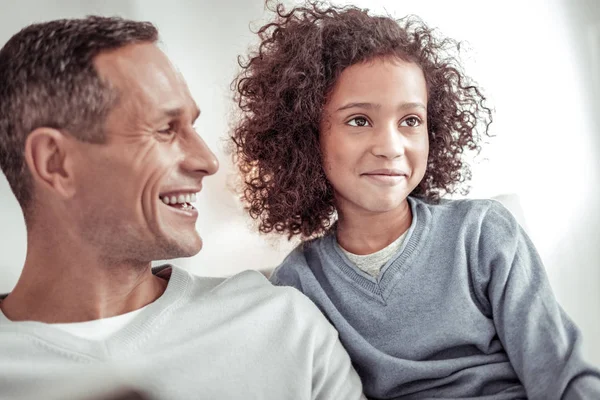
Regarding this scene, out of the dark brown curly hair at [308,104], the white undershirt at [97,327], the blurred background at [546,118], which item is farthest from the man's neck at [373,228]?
the white undershirt at [97,327]

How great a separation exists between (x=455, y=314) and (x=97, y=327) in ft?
2.19

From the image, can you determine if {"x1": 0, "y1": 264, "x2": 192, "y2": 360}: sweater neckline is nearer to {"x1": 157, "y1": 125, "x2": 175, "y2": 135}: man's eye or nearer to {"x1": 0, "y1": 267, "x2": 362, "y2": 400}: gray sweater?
{"x1": 0, "y1": 267, "x2": 362, "y2": 400}: gray sweater

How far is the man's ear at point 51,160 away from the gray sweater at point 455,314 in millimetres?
547

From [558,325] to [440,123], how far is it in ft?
1.81

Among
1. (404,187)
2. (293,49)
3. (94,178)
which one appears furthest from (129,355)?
(293,49)

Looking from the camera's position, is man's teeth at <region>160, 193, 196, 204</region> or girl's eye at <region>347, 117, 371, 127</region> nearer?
man's teeth at <region>160, 193, 196, 204</region>

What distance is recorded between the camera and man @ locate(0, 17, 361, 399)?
3.78ft

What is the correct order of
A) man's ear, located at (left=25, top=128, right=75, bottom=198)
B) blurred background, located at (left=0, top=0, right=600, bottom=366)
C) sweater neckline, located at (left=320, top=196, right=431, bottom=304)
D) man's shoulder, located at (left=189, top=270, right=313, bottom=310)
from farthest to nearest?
blurred background, located at (left=0, top=0, right=600, bottom=366) → sweater neckline, located at (left=320, top=196, right=431, bottom=304) → man's shoulder, located at (left=189, top=270, right=313, bottom=310) → man's ear, located at (left=25, top=128, right=75, bottom=198)

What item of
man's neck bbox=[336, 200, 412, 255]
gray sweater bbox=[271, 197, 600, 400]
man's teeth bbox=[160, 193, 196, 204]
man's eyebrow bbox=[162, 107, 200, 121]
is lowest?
gray sweater bbox=[271, 197, 600, 400]

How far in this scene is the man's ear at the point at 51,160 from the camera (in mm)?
1151

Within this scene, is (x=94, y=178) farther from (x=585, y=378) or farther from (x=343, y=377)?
(x=585, y=378)

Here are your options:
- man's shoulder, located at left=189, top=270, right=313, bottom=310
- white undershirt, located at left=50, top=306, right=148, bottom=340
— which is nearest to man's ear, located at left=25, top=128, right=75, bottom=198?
white undershirt, located at left=50, top=306, right=148, bottom=340

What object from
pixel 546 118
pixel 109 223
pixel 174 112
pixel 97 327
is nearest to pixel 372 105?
pixel 174 112

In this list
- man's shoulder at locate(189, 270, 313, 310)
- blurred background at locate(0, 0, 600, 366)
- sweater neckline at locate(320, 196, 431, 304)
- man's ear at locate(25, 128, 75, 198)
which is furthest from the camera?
blurred background at locate(0, 0, 600, 366)
